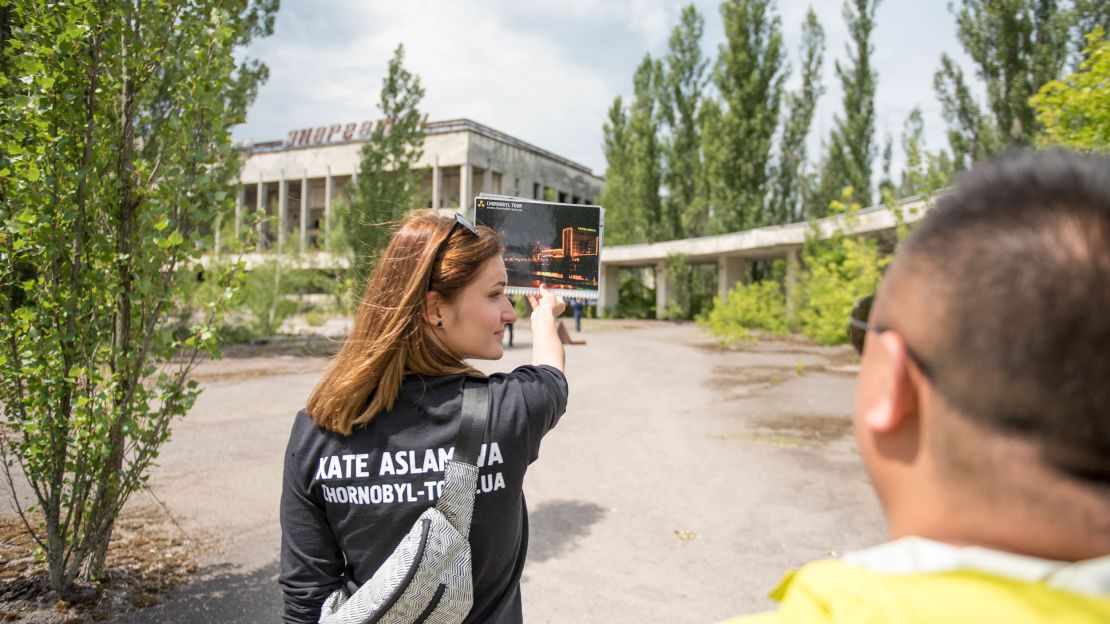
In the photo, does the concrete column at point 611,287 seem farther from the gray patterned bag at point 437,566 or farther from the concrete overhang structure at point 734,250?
the gray patterned bag at point 437,566

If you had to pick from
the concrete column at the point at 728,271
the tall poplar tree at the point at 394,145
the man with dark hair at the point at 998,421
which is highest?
the tall poplar tree at the point at 394,145

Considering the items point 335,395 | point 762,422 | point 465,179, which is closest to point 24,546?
point 335,395

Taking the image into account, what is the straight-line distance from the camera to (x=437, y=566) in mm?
1481

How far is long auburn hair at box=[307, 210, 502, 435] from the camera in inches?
64.2

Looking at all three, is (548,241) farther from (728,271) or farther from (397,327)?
(728,271)

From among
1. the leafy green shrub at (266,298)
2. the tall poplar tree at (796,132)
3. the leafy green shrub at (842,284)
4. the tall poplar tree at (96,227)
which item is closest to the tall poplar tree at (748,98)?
the tall poplar tree at (796,132)

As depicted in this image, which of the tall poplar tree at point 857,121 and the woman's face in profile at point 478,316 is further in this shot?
the tall poplar tree at point 857,121

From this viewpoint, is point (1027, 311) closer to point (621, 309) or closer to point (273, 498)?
point (273, 498)

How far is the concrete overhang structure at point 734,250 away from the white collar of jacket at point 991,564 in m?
23.7

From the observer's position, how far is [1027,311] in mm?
698

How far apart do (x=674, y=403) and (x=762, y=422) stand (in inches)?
69.2

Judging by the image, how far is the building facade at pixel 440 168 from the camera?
161ft

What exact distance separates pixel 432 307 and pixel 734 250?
33427mm

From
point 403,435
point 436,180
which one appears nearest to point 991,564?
point 403,435
